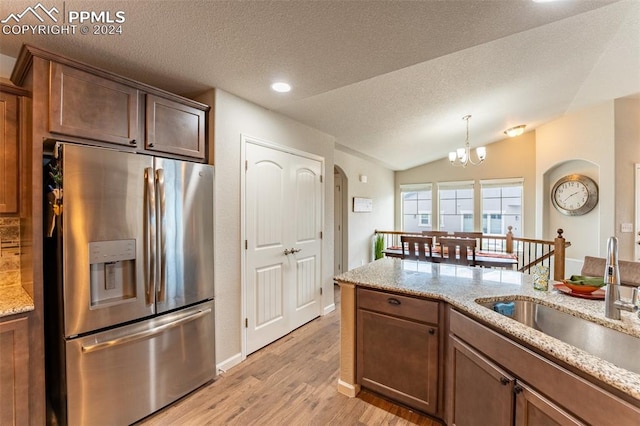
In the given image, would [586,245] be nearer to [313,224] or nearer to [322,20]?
[313,224]

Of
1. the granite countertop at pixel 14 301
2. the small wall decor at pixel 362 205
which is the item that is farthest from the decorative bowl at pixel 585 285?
the small wall decor at pixel 362 205

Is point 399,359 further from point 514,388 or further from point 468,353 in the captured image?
point 514,388

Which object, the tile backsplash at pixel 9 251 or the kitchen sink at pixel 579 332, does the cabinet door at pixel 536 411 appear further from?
the tile backsplash at pixel 9 251

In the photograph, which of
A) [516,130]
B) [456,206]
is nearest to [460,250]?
[516,130]

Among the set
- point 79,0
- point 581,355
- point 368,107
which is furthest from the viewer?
point 368,107

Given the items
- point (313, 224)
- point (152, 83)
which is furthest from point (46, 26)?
point (313, 224)

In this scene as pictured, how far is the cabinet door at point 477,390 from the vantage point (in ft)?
4.10

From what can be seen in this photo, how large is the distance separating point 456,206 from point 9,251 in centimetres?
733

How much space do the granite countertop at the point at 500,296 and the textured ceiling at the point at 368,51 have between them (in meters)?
1.50

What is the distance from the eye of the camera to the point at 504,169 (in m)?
6.35

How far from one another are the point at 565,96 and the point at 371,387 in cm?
500

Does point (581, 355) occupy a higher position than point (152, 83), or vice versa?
point (152, 83)

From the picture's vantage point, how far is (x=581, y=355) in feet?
3.25

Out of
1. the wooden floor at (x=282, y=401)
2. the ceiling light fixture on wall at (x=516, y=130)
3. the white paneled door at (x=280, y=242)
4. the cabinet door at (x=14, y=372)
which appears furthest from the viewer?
the ceiling light fixture on wall at (x=516, y=130)
